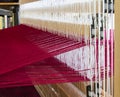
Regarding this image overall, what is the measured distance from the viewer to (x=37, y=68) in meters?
0.79

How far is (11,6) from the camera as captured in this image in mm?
2529

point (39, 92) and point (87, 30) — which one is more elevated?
point (87, 30)

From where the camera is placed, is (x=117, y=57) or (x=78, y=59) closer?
(x=117, y=57)

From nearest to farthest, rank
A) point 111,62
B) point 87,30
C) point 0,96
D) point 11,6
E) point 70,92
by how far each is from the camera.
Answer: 1. point 111,62
2. point 87,30
3. point 70,92
4. point 0,96
5. point 11,6

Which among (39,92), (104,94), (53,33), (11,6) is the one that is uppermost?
(11,6)

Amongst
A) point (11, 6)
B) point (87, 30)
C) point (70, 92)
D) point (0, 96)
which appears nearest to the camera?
point (87, 30)

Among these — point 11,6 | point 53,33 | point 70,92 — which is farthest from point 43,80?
point 11,6

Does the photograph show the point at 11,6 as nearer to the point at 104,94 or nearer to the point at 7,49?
the point at 7,49

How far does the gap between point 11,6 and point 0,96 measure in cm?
150

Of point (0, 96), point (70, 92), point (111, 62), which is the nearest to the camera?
point (111, 62)

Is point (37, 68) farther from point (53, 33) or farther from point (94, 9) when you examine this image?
point (53, 33)

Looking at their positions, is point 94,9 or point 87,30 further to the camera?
point 87,30

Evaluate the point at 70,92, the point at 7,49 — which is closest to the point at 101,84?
the point at 70,92

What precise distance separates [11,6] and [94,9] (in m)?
2.00
